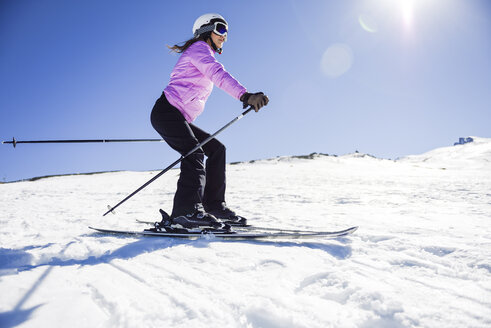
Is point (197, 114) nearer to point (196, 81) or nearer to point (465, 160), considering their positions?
point (196, 81)

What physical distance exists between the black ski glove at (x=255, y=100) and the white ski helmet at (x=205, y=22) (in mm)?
904

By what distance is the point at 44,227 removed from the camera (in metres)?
2.96

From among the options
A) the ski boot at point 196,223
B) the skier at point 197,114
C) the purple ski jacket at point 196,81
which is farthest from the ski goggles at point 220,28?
the ski boot at point 196,223

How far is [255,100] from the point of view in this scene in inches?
93.1

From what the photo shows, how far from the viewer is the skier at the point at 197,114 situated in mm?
2496

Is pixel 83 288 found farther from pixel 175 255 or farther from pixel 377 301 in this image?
pixel 377 301

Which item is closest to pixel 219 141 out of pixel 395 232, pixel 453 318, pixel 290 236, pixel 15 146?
pixel 290 236

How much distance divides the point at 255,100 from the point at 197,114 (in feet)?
2.56

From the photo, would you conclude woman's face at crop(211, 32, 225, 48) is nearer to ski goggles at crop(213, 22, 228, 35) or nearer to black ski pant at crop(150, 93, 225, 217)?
ski goggles at crop(213, 22, 228, 35)

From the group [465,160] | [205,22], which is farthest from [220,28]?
[465,160]

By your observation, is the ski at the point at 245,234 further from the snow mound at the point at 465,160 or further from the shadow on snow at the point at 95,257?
the snow mound at the point at 465,160

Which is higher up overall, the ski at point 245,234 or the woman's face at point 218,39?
the woman's face at point 218,39

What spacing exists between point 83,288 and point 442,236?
2.61 metres

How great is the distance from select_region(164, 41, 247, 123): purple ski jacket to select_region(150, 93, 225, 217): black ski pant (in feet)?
0.37
